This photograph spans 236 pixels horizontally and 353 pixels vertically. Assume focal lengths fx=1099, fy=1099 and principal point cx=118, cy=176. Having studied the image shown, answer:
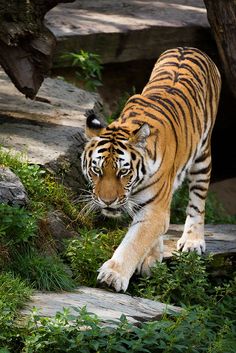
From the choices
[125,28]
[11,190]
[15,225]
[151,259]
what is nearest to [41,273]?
[15,225]

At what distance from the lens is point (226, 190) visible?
14.9 meters

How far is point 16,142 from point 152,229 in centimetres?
152

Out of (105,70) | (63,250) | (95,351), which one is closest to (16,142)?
(63,250)

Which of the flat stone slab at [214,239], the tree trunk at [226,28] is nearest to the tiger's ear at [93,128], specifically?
the flat stone slab at [214,239]

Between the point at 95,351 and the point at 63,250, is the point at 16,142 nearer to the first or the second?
the point at 63,250

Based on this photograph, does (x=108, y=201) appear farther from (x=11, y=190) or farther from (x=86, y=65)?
(x=86, y=65)

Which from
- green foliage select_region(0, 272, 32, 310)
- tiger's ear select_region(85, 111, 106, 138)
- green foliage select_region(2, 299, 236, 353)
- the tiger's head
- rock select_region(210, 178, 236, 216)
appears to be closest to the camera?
green foliage select_region(2, 299, 236, 353)

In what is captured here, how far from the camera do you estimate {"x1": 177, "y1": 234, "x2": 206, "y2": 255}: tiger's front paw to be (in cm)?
821

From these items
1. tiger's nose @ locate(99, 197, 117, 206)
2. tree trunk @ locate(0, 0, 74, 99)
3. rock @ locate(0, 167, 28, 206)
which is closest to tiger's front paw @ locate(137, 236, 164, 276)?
tiger's nose @ locate(99, 197, 117, 206)

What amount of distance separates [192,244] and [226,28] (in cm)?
187

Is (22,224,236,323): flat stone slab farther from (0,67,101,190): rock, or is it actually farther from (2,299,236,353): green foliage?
(0,67,101,190): rock

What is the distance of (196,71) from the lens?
846 cm

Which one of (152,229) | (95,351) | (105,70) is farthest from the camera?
(105,70)

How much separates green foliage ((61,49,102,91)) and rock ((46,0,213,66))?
0.12 m
